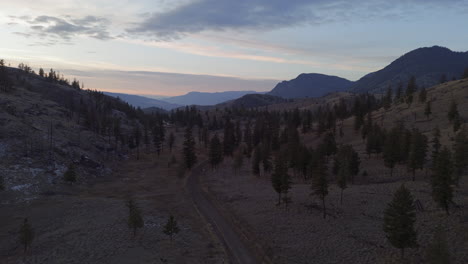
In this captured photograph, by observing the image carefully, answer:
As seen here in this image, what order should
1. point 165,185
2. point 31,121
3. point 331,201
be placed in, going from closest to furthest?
1. point 331,201
2. point 165,185
3. point 31,121

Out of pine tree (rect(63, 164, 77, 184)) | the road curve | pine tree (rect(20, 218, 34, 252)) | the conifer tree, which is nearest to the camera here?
the road curve

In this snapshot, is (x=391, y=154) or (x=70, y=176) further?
(x=70, y=176)

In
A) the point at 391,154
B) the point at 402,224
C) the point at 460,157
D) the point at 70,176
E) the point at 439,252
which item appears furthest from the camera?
the point at 70,176

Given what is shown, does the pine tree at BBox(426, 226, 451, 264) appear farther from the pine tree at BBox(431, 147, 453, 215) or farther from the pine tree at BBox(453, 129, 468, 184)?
the pine tree at BBox(453, 129, 468, 184)

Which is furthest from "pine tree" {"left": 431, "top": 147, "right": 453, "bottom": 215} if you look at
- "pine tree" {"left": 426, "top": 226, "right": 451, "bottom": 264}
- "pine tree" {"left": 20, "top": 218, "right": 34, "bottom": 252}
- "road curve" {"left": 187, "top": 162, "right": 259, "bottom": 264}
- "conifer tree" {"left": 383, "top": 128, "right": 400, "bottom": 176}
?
"pine tree" {"left": 20, "top": 218, "right": 34, "bottom": 252}

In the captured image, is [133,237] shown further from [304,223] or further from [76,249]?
[304,223]

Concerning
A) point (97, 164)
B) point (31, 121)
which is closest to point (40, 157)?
point (97, 164)

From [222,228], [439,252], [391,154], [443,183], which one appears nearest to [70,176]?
[222,228]

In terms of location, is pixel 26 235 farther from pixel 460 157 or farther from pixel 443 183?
pixel 460 157

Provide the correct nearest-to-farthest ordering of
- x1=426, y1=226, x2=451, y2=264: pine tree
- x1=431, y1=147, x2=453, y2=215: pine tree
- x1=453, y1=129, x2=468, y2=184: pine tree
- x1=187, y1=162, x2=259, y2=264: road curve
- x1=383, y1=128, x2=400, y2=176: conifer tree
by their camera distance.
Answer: x1=426, y1=226, x2=451, y2=264: pine tree < x1=187, y1=162, x2=259, y2=264: road curve < x1=431, y1=147, x2=453, y2=215: pine tree < x1=453, y1=129, x2=468, y2=184: pine tree < x1=383, y1=128, x2=400, y2=176: conifer tree
